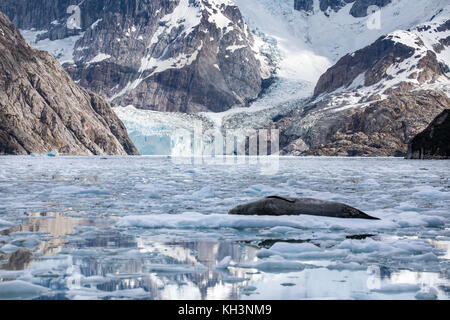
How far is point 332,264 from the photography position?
7422 mm

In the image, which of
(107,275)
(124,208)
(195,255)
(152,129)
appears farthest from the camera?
(152,129)

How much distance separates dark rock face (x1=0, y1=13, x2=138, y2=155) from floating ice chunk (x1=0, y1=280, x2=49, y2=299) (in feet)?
406

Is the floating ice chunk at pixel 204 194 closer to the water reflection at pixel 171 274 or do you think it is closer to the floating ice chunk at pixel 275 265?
the water reflection at pixel 171 274

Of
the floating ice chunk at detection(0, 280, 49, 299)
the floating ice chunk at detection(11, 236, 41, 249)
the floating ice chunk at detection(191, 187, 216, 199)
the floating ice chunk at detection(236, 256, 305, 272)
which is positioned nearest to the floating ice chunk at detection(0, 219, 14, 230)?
the floating ice chunk at detection(11, 236, 41, 249)

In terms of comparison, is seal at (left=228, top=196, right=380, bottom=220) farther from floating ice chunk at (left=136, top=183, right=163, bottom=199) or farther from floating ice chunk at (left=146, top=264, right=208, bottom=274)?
floating ice chunk at (left=136, top=183, right=163, bottom=199)

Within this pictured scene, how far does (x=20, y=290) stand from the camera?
573 centimetres

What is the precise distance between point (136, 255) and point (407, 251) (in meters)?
4.32

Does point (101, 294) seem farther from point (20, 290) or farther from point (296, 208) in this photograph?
point (296, 208)

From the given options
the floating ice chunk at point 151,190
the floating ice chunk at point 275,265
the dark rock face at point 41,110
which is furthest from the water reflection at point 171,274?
the dark rock face at point 41,110

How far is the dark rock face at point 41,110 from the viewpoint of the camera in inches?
5074

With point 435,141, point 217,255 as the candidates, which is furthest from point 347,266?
point 435,141
